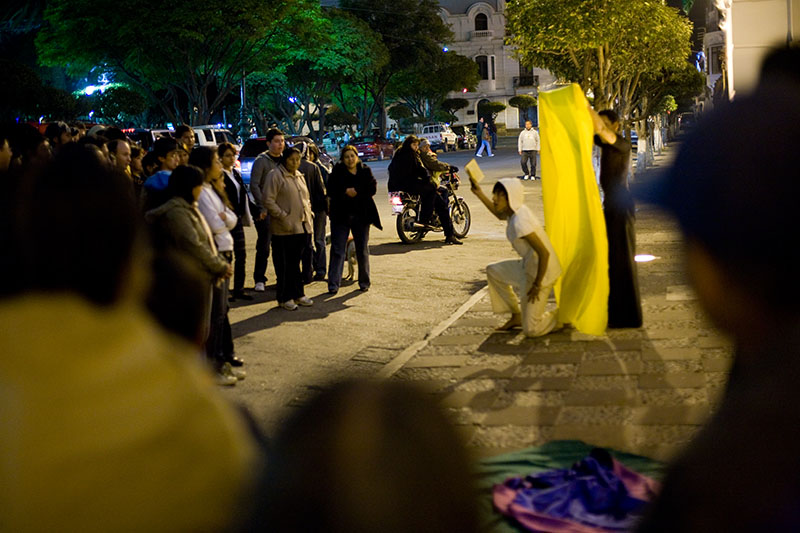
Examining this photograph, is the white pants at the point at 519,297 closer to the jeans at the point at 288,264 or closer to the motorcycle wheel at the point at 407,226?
the jeans at the point at 288,264

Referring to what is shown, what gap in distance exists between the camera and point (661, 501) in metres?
1.01

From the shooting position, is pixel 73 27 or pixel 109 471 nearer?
pixel 109 471

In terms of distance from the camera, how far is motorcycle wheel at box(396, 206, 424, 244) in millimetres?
14820

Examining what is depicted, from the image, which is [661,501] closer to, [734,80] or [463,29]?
[734,80]

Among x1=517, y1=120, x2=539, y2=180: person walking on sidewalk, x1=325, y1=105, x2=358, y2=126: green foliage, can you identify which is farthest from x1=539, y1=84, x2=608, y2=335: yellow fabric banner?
x1=325, y1=105, x2=358, y2=126: green foliage

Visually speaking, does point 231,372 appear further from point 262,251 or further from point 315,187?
point 315,187

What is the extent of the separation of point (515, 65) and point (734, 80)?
70.4m

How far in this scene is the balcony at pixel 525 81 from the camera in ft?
262

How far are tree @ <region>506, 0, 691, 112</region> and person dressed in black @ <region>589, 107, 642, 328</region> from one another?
12526 mm

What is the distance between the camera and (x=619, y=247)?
7.89m

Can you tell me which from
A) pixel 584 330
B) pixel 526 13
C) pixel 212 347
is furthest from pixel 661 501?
pixel 526 13

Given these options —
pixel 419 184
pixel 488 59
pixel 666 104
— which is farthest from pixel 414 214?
pixel 488 59

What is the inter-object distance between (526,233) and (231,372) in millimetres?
2524

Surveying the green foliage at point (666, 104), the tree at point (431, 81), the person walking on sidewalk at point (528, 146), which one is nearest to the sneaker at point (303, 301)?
the person walking on sidewalk at point (528, 146)
